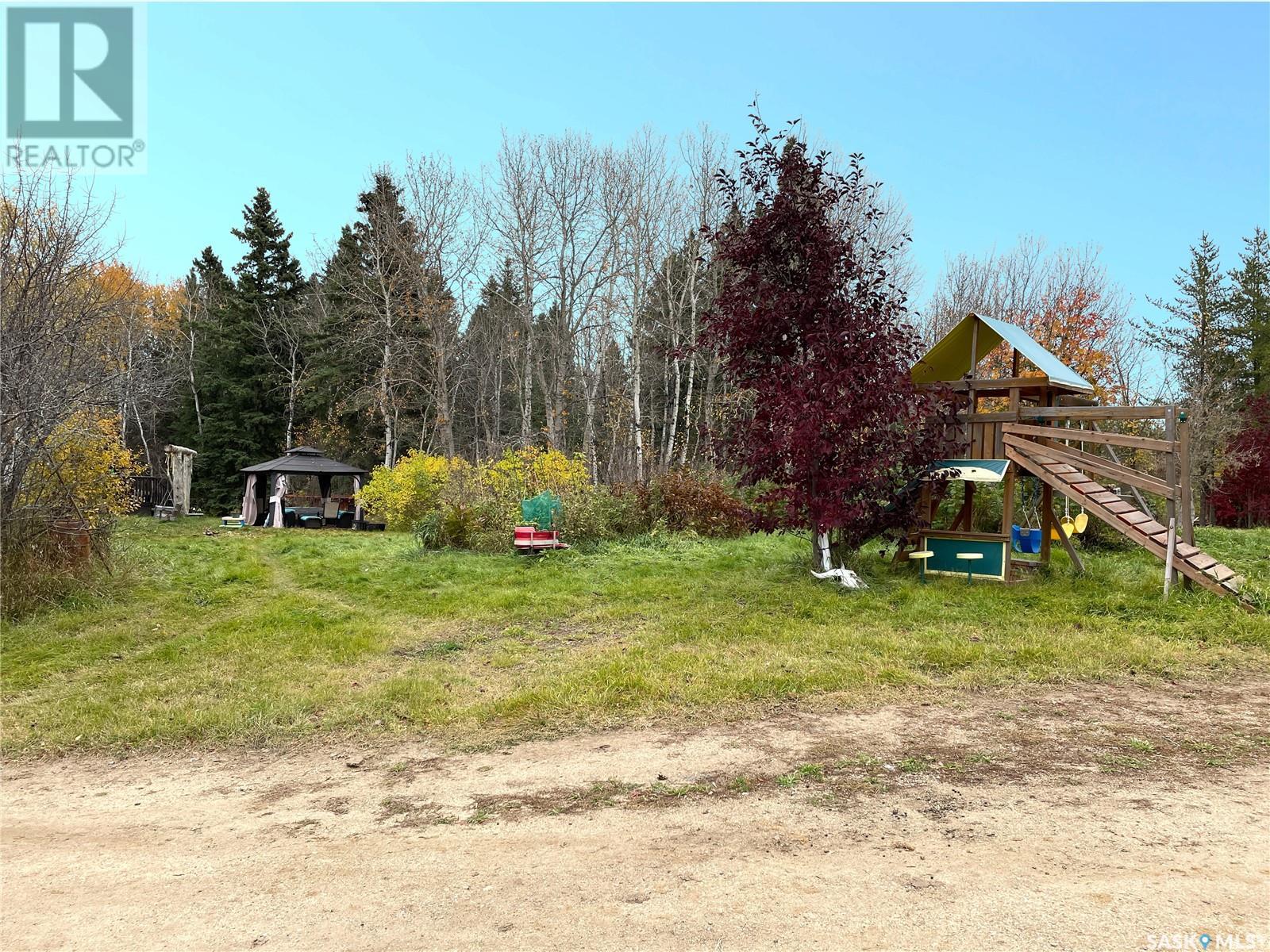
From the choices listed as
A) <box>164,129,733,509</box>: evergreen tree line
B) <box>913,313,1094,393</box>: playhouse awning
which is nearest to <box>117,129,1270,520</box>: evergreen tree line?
Answer: <box>164,129,733,509</box>: evergreen tree line

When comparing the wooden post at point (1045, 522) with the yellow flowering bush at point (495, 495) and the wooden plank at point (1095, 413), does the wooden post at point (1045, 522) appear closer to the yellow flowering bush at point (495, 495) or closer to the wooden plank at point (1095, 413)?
the wooden plank at point (1095, 413)

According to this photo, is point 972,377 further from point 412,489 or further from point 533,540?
point 412,489

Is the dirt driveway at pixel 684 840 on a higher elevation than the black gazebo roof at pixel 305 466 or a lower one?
lower

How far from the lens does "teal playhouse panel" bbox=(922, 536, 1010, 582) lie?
932 centimetres

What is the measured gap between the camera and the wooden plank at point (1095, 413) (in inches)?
338

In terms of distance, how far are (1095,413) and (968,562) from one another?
2243 mm

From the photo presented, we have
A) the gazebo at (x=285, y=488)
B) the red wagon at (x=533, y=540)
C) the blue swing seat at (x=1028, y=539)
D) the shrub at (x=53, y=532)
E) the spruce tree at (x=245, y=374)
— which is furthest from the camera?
the spruce tree at (x=245, y=374)

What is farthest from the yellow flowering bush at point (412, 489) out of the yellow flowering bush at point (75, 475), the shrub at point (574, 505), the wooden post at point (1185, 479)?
the wooden post at point (1185, 479)

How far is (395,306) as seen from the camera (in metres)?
26.8

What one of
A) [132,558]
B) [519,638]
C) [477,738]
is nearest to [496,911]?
[477,738]

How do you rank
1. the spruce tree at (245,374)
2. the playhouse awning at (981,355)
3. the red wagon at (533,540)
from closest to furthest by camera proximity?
the playhouse awning at (981,355)
the red wagon at (533,540)
the spruce tree at (245,374)

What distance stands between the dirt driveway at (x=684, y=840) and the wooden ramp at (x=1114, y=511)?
12.0ft

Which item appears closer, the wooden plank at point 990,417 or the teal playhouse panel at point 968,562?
the teal playhouse panel at point 968,562

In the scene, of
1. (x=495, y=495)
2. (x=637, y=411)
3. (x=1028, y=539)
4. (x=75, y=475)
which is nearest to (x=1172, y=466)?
(x=1028, y=539)
